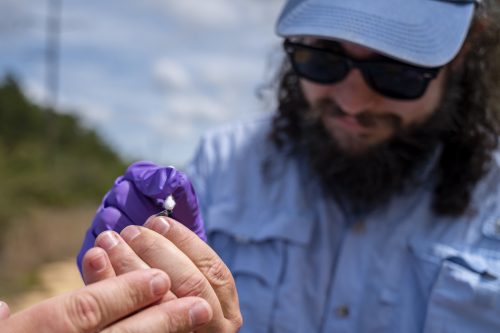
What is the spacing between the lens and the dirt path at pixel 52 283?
10.3 m

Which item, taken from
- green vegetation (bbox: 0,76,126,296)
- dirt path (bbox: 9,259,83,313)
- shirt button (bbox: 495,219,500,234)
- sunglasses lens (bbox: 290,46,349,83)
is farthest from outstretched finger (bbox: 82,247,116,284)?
green vegetation (bbox: 0,76,126,296)

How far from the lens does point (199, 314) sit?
4.40 ft

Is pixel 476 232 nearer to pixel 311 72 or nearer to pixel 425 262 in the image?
pixel 425 262

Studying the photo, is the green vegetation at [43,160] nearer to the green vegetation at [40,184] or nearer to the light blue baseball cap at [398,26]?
the green vegetation at [40,184]

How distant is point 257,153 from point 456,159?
87 centimetres

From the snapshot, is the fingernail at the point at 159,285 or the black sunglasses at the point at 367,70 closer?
the fingernail at the point at 159,285

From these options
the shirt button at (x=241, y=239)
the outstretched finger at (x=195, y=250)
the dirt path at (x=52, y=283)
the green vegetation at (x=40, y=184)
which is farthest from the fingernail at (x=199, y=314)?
the green vegetation at (x=40, y=184)

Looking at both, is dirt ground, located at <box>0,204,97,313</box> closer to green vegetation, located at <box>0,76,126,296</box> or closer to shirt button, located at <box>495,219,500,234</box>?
green vegetation, located at <box>0,76,126,296</box>

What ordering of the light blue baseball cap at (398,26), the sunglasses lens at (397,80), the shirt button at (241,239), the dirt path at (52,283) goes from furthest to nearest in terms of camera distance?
the dirt path at (52,283) → the shirt button at (241,239) → the sunglasses lens at (397,80) → the light blue baseball cap at (398,26)

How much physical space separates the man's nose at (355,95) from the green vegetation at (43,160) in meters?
13.5

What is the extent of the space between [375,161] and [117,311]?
5.07ft

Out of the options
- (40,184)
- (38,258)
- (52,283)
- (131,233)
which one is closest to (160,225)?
(131,233)

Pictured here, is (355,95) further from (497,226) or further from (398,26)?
(497,226)

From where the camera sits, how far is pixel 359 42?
2123 millimetres
